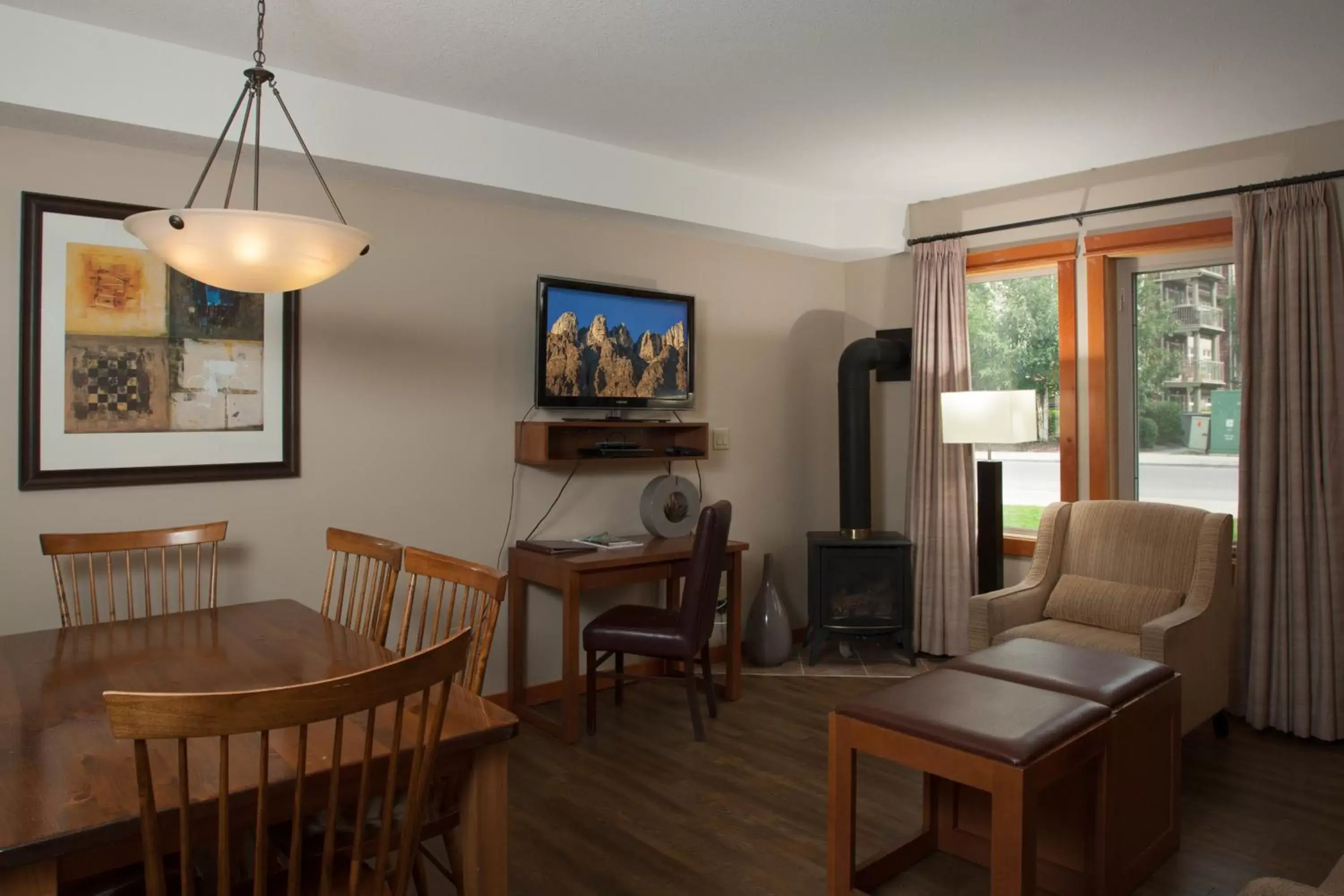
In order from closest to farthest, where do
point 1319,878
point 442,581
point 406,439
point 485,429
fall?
point 442,581, point 1319,878, point 406,439, point 485,429

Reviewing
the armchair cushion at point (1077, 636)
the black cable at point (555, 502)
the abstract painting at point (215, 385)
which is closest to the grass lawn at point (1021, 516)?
the armchair cushion at point (1077, 636)

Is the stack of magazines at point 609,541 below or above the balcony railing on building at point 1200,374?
below

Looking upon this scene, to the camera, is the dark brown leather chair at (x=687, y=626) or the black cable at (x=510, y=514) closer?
the dark brown leather chair at (x=687, y=626)

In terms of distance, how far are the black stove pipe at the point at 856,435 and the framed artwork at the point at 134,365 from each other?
8.86ft

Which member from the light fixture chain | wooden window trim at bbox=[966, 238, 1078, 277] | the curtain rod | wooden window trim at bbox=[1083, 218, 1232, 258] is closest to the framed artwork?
the light fixture chain

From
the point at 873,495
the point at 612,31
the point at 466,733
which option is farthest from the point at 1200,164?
the point at 466,733

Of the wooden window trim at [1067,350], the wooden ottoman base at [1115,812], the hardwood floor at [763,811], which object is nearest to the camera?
the wooden ottoman base at [1115,812]

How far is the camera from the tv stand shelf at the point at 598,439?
3775mm

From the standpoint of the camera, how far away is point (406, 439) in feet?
11.7

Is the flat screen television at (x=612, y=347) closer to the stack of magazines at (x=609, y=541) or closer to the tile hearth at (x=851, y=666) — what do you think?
the stack of magazines at (x=609, y=541)

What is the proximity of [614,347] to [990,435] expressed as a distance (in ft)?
5.68

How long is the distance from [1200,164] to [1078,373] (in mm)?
1037

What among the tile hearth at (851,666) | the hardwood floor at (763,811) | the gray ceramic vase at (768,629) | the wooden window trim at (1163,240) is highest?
the wooden window trim at (1163,240)

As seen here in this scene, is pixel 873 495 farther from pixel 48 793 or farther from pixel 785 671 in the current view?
pixel 48 793
